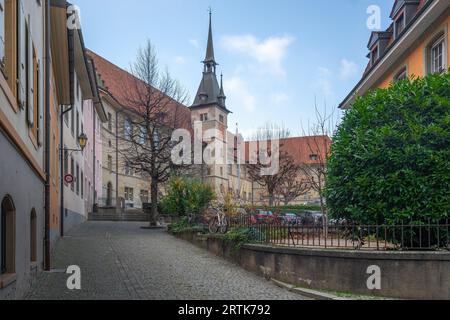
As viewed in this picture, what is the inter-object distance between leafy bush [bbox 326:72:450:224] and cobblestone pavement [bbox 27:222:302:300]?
235 centimetres

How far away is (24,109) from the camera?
29.5 ft

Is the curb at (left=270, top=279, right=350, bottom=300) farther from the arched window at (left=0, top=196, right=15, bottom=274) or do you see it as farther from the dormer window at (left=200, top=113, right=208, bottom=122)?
the dormer window at (left=200, top=113, right=208, bottom=122)

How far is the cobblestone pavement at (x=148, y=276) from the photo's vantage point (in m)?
8.86

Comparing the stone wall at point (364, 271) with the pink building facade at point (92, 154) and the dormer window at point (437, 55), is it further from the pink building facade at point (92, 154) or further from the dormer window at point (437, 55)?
the pink building facade at point (92, 154)

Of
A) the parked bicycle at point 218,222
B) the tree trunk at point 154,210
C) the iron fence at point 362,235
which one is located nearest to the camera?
the iron fence at point 362,235

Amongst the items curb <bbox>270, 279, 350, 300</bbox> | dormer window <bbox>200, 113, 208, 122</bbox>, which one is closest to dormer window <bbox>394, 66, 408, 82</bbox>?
curb <bbox>270, 279, 350, 300</bbox>

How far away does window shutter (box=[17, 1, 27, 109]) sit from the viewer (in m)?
8.23

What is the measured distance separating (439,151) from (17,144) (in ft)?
24.2

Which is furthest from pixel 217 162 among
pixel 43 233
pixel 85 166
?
pixel 43 233

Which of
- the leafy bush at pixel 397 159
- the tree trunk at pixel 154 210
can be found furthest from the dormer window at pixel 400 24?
the tree trunk at pixel 154 210

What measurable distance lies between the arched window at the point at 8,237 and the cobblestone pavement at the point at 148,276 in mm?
1347

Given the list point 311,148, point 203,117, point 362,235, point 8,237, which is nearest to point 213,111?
point 203,117
